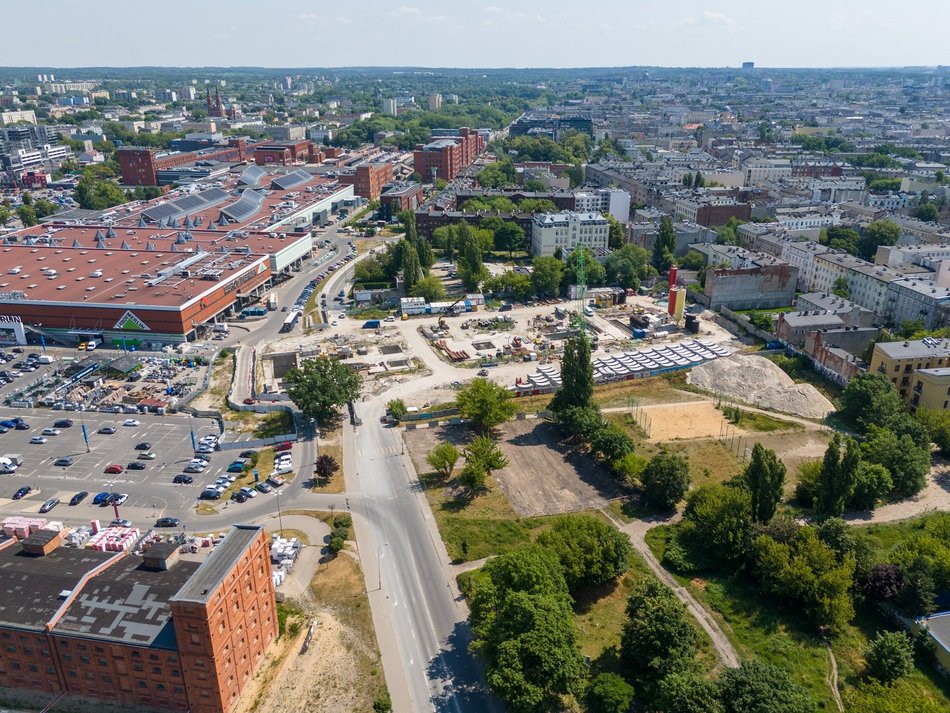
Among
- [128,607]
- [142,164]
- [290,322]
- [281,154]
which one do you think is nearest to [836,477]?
[128,607]

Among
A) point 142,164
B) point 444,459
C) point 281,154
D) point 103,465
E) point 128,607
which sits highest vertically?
point 281,154

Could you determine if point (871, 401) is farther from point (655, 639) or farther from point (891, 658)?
point (655, 639)

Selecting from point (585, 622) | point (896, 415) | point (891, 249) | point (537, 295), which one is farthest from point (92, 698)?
point (891, 249)

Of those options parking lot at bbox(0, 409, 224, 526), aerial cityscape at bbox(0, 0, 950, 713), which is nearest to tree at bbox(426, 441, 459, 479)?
aerial cityscape at bbox(0, 0, 950, 713)

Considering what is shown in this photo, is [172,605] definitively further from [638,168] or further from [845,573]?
[638,168]

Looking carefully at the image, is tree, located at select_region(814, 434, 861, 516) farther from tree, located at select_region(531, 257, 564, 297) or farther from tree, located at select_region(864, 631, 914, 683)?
tree, located at select_region(531, 257, 564, 297)

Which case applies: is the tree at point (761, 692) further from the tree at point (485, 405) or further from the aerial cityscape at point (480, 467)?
the tree at point (485, 405)
